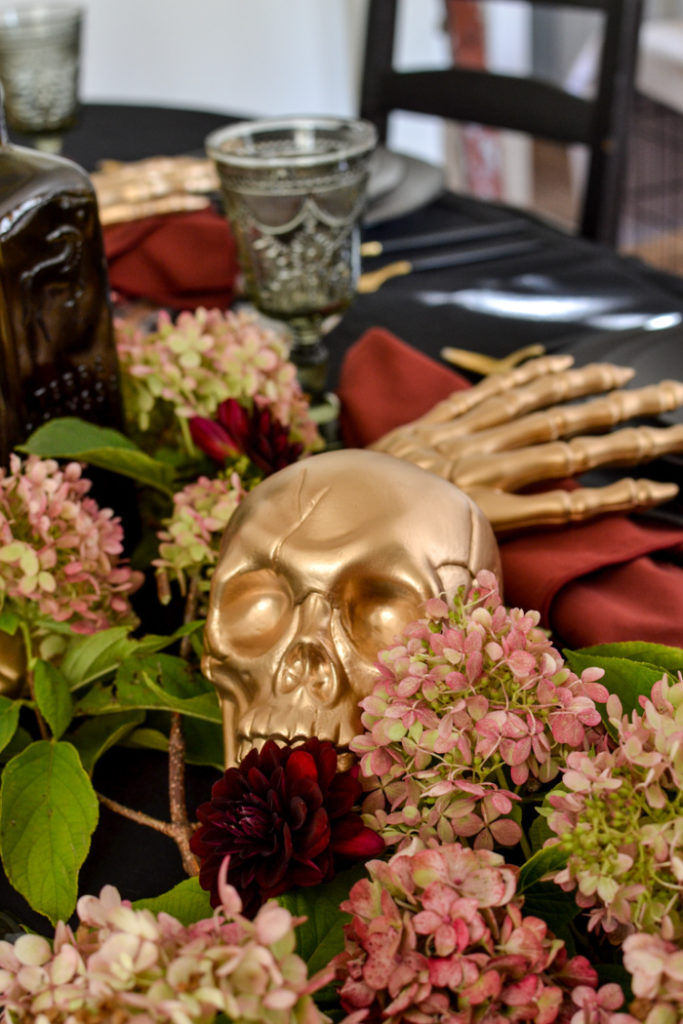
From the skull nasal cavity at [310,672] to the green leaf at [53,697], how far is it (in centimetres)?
10

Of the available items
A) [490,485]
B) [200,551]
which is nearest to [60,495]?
[200,551]

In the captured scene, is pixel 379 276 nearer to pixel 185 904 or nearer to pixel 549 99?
pixel 549 99

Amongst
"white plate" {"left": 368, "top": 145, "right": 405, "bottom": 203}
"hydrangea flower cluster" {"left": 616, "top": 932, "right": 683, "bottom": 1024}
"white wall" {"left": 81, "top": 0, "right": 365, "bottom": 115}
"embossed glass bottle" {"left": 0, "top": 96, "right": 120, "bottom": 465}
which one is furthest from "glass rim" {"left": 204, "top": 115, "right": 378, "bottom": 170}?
"white wall" {"left": 81, "top": 0, "right": 365, "bottom": 115}

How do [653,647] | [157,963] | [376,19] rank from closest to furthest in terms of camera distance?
[157,963]
[653,647]
[376,19]

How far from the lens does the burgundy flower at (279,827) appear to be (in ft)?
0.91

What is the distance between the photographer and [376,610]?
340 mm

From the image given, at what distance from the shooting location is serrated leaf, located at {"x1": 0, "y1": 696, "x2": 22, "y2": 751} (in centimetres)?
38

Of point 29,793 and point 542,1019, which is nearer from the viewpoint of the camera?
point 542,1019

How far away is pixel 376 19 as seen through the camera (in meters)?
1.32

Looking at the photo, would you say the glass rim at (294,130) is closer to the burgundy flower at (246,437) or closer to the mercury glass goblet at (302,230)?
the mercury glass goblet at (302,230)

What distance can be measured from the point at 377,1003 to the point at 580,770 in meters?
0.07

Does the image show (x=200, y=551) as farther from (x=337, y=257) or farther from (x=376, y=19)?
(x=376, y=19)

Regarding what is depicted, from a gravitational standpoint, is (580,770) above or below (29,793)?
above

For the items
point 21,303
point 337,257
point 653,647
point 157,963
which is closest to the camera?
point 157,963
